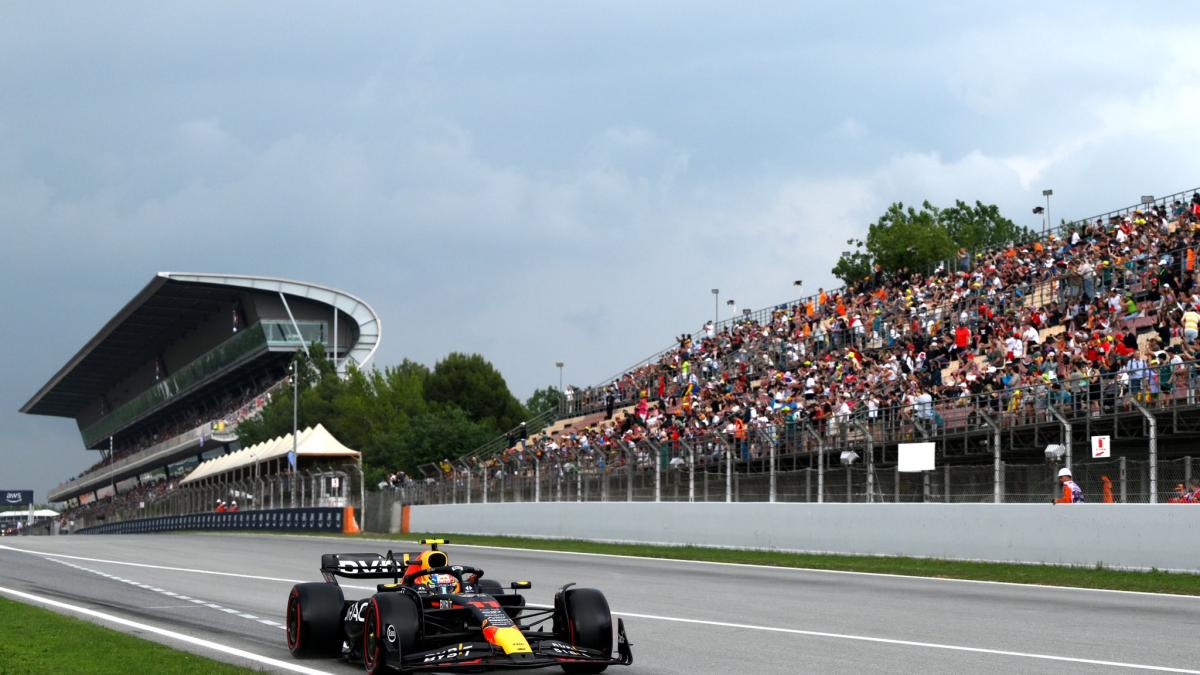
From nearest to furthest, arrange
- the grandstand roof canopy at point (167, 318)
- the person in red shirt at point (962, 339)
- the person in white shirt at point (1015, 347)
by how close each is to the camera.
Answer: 1. the person in white shirt at point (1015, 347)
2. the person in red shirt at point (962, 339)
3. the grandstand roof canopy at point (167, 318)

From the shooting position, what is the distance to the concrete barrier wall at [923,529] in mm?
20594

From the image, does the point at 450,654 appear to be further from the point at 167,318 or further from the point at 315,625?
the point at 167,318

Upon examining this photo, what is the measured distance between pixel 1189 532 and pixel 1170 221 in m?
17.6

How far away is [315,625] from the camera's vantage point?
38.4 ft

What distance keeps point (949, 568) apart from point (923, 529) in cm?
223

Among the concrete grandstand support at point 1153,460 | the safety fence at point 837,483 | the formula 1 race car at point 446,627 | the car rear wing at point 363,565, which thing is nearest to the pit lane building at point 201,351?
the safety fence at point 837,483

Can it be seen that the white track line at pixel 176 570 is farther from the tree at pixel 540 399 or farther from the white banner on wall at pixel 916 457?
the tree at pixel 540 399

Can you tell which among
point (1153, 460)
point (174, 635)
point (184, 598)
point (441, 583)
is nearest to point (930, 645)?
point (441, 583)

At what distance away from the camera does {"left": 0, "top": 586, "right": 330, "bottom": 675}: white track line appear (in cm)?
1121

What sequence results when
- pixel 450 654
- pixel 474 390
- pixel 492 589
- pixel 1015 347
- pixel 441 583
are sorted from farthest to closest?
pixel 474 390
pixel 1015 347
pixel 492 589
pixel 441 583
pixel 450 654

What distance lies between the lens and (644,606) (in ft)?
54.1

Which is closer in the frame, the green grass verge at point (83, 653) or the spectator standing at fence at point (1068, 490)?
the green grass verge at point (83, 653)

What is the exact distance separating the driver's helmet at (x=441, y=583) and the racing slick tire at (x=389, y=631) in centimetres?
42

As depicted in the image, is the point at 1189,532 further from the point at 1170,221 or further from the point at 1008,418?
the point at 1170,221
